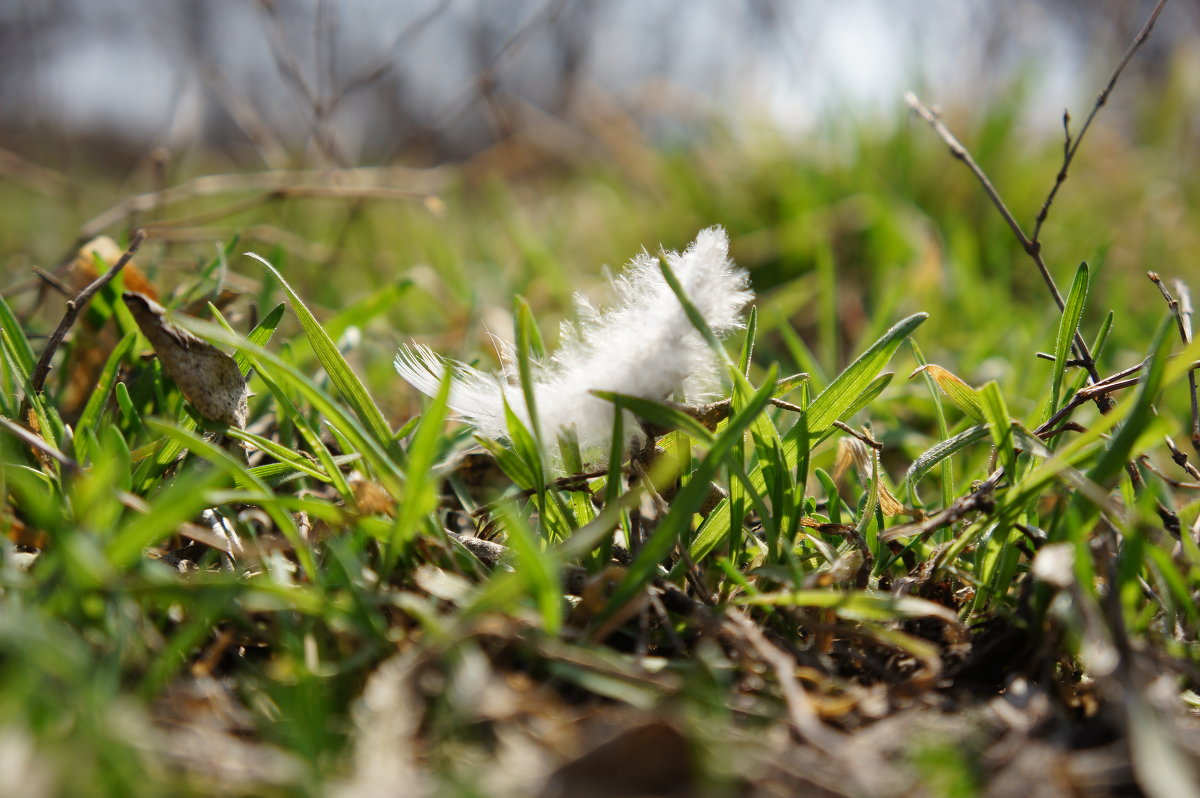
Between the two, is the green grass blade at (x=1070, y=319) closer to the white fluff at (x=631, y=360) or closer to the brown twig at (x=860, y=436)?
the brown twig at (x=860, y=436)

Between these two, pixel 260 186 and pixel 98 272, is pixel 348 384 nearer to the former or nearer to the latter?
pixel 98 272

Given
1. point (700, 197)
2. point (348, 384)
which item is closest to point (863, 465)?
point (348, 384)

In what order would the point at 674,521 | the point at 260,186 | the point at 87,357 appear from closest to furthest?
the point at 674,521 < the point at 87,357 < the point at 260,186

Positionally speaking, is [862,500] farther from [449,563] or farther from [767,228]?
[767,228]

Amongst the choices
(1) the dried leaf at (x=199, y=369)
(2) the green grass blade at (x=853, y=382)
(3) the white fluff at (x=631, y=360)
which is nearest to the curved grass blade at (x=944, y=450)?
(2) the green grass blade at (x=853, y=382)

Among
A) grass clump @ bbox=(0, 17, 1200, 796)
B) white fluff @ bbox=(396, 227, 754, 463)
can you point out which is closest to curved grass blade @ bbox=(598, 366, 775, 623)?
grass clump @ bbox=(0, 17, 1200, 796)

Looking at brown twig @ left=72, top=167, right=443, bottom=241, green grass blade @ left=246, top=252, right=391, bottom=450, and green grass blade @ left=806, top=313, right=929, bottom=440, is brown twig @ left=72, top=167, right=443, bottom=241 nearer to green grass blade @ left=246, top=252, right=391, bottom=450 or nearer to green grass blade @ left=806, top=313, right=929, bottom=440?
green grass blade @ left=246, top=252, right=391, bottom=450
